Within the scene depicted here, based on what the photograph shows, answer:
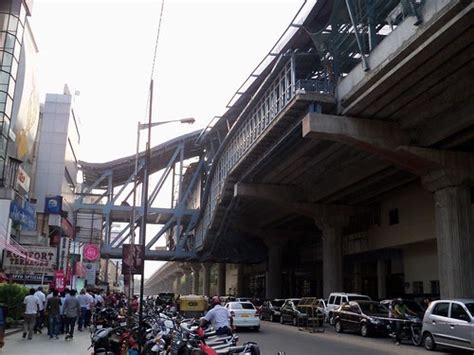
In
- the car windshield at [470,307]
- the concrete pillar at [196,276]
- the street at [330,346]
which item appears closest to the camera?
the car windshield at [470,307]

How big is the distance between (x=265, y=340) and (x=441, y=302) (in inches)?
283

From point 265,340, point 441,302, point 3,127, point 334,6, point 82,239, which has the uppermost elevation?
point 334,6

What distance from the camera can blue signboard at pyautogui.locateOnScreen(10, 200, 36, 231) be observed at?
35581mm

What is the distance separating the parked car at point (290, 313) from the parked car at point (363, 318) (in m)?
4.40

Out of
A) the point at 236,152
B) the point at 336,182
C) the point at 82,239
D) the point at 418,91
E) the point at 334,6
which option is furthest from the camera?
the point at 82,239

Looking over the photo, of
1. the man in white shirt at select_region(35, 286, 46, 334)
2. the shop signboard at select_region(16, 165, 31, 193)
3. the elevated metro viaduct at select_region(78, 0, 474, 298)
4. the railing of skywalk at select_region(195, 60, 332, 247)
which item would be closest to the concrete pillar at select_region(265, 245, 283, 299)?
the elevated metro viaduct at select_region(78, 0, 474, 298)

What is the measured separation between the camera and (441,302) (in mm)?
18562

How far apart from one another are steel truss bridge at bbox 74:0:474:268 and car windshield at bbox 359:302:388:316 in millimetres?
7455

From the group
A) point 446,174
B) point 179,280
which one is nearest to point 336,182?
point 446,174

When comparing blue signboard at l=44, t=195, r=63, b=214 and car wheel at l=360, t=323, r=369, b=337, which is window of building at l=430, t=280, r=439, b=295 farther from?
blue signboard at l=44, t=195, r=63, b=214

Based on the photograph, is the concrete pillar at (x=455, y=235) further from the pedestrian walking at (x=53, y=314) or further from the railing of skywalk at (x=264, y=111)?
the pedestrian walking at (x=53, y=314)

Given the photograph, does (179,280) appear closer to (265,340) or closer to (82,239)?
(82,239)

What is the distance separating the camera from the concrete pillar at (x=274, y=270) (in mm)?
60031

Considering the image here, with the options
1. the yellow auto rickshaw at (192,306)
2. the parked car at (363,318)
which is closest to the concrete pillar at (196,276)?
the yellow auto rickshaw at (192,306)
